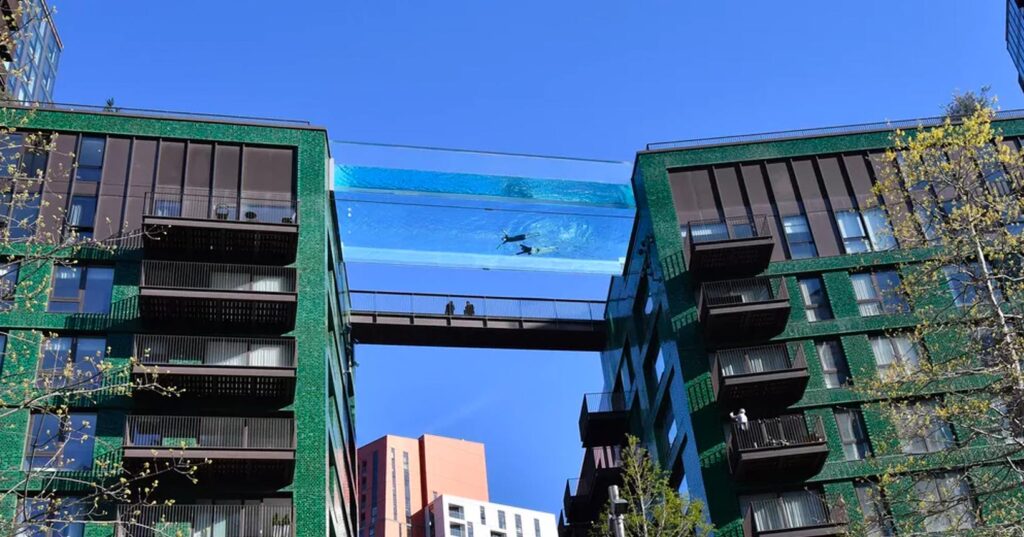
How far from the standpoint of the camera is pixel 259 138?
4494cm

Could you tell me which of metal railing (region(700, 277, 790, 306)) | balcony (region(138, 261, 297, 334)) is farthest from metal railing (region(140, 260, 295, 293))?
metal railing (region(700, 277, 790, 306))

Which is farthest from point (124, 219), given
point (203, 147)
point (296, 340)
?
point (296, 340)

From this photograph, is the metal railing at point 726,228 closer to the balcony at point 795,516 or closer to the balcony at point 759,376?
the balcony at point 759,376

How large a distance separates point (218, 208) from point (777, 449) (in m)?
22.2

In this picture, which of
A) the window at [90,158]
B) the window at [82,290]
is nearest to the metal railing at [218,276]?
the window at [82,290]

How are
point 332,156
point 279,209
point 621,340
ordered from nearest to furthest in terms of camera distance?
point 279,209 → point 332,156 → point 621,340

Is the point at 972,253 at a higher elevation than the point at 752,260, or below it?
below

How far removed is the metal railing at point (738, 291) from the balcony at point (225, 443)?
16.7 metres

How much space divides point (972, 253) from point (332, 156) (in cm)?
2869

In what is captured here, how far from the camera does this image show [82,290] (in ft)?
130

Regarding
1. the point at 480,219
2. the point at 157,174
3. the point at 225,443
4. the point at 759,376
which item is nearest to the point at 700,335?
the point at 759,376

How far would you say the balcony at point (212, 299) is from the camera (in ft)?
127

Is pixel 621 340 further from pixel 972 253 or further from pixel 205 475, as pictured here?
pixel 972 253

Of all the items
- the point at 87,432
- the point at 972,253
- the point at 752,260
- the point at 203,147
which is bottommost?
the point at 972,253
